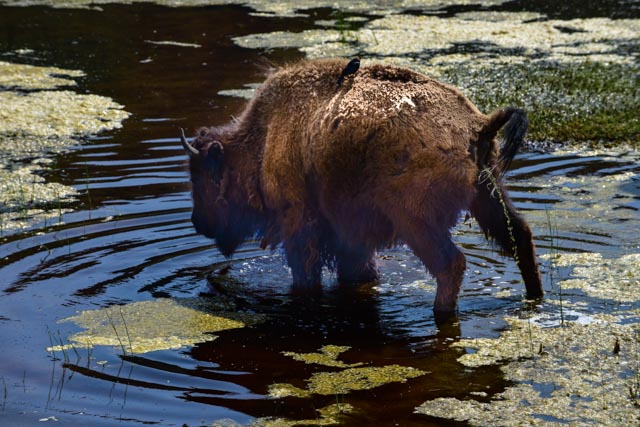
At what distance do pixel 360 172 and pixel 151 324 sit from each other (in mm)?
1514

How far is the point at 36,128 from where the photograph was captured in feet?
34.2

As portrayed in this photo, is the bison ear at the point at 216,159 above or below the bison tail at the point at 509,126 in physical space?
below

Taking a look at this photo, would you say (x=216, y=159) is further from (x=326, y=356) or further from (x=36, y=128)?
(x=36, y=128)

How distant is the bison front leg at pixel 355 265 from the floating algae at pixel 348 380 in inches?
48.9

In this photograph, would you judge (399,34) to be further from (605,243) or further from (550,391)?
(550,391)

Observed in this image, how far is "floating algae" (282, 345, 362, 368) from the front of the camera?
538 cm

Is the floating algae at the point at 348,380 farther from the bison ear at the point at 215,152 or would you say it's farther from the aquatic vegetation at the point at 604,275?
the bison ear at the point at 215,152

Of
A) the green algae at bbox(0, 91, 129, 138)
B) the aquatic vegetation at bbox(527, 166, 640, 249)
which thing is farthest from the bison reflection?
the green algae at bbox(0, 91, 129, 138)

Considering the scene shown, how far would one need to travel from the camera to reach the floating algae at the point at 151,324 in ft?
18.9

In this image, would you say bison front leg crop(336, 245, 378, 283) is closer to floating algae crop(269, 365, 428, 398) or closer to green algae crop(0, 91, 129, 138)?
floating algae crop(269, 365, 428, 398)

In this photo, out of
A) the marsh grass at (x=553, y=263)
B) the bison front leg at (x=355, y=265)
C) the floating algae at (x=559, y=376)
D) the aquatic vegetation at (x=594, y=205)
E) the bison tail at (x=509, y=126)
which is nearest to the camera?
the floating algae at (x=559, y=376)

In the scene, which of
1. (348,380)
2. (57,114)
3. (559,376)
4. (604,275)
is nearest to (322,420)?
(348,380)

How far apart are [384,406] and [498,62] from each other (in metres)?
8.20

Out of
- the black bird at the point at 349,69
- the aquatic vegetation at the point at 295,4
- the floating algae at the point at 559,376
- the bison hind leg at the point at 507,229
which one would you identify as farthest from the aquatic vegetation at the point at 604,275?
the aquatic vegetation at the point at 295,4
